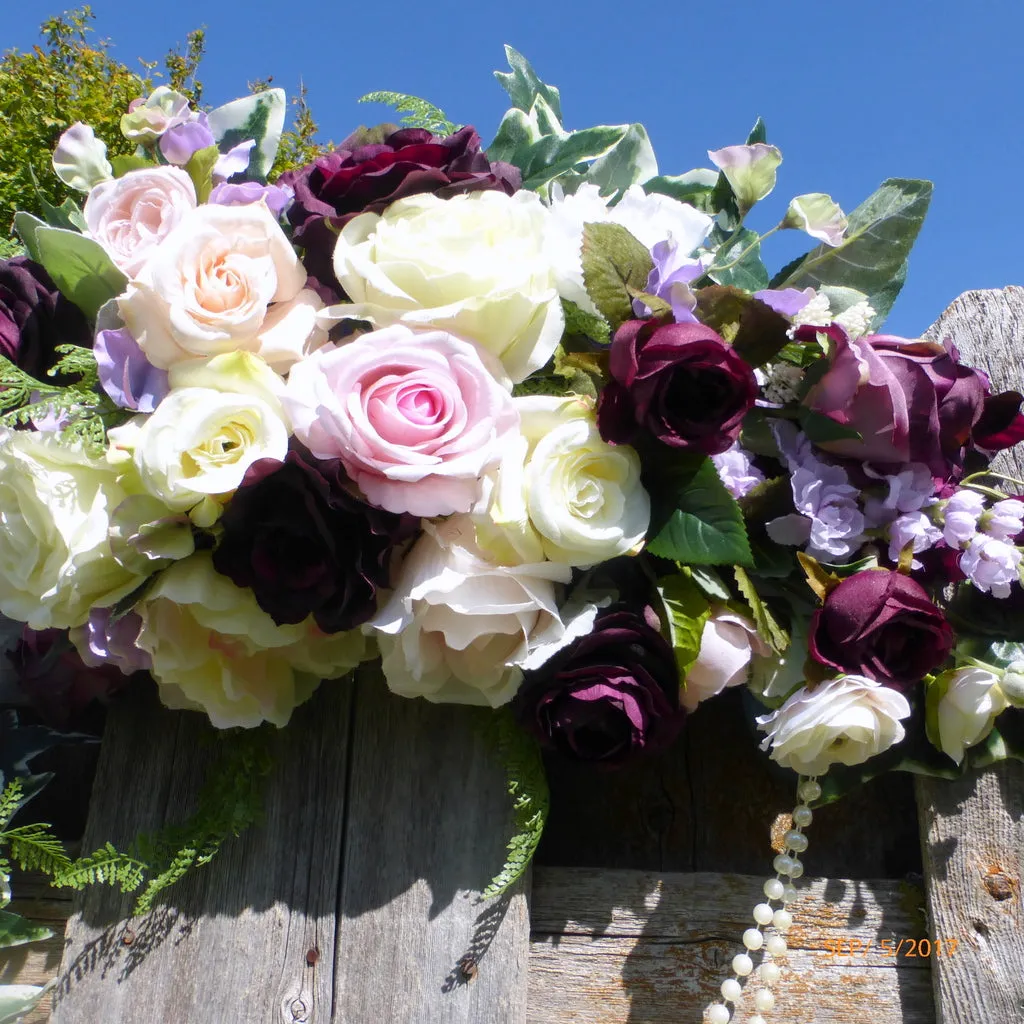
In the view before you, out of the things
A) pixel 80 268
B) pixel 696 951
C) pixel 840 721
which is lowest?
pixel 696 951

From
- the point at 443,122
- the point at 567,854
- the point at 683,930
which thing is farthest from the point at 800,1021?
the point at 443,122

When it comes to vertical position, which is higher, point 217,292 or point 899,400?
point 217,292

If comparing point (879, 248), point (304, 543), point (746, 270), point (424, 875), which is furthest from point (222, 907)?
point (879, 248)

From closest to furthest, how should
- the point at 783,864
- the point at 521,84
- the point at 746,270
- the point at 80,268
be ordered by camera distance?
the point at 783,864
the point at 80,268
the point at 746,270
the point at 521,84

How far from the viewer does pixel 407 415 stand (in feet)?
3.43

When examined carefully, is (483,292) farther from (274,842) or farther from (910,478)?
(274,842)

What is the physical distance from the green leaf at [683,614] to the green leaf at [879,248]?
53cm

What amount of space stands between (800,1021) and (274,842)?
714 mm

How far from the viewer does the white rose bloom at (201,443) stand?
105cm

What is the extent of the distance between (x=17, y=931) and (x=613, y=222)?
1.23 m

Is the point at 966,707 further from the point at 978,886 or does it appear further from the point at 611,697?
the point at 611,697

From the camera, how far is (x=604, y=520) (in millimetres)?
1077

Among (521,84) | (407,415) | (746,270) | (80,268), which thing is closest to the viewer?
(407,415)

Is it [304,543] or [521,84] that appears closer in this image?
[304,543]
